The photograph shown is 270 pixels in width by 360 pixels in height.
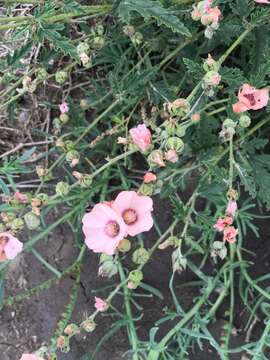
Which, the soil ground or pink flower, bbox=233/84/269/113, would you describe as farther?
the soil ground

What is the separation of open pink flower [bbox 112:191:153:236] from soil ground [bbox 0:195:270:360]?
62cm

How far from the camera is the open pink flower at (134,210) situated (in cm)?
140

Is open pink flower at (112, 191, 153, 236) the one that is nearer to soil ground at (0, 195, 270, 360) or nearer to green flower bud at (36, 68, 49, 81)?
green flower bud at (36, 68, 49, 81)

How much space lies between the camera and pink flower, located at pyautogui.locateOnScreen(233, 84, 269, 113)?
4.47ft

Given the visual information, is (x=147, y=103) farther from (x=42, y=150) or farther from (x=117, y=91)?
(x=42, y=150)

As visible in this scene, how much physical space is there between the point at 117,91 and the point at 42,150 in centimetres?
64

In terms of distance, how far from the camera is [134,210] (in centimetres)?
142

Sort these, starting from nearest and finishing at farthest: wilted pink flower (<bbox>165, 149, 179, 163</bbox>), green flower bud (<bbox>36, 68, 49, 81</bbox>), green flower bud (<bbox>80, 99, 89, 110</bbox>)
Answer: wilted pink flower (<bbox>165, 149, 179, 163</bbox>) → green flower bud (<bbox>36, 68, 49, 81</bbox>) → green flower bud (<bbox>80, 99, 89, 110</bbox>)

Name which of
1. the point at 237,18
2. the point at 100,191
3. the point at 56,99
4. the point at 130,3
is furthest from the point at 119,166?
the point at 130,3

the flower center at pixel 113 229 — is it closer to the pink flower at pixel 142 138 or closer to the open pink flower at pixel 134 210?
the open pink flower at pixel 134 210

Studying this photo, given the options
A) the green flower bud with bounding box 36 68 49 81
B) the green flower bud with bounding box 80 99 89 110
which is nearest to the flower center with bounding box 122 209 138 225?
the green flower bud with bounding box 36 68 49 81

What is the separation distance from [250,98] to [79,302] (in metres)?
0.97

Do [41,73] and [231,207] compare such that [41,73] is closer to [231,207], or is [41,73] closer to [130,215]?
[130,215]

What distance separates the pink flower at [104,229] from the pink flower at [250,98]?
36 cm
